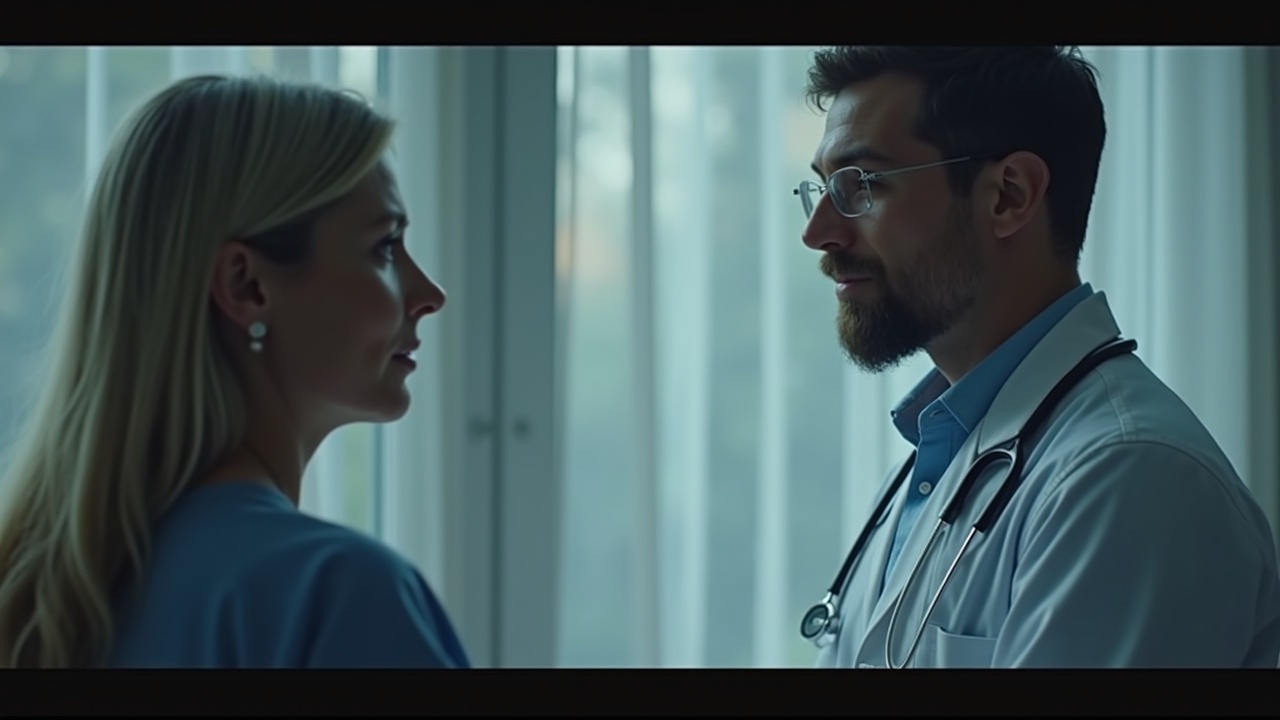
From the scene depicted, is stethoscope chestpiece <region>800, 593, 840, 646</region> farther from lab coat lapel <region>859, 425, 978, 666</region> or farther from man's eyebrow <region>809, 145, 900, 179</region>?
man's eyebrow <region>809, 145, 900, 179</region>

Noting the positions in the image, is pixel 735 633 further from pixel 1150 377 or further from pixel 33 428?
pixel 33 428

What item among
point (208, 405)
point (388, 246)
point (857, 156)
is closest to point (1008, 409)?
point (857, 156)

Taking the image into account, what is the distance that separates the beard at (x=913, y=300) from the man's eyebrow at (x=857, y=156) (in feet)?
0.25

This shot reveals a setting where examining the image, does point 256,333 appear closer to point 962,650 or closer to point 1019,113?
point 962,650

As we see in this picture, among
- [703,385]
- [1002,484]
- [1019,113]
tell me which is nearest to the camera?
[1002,484]

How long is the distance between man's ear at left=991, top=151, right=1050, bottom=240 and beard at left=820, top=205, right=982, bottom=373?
0.03 metres

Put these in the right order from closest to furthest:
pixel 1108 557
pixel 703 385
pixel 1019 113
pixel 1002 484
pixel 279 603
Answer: pixel 279 603 → pixel 1108 557 → pixel 1002 484 → pixel 1019 113 → pixel 703 385

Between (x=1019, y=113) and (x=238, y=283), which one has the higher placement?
(x=1019, y=113)

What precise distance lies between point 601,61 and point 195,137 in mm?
1090

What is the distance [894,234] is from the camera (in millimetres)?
1103

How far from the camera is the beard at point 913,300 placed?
109 cm

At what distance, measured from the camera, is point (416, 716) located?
0.73m

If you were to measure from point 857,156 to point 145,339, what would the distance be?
0.61 m

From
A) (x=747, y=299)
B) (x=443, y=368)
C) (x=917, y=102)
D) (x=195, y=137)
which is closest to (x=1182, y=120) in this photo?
(x=747, y=299)
